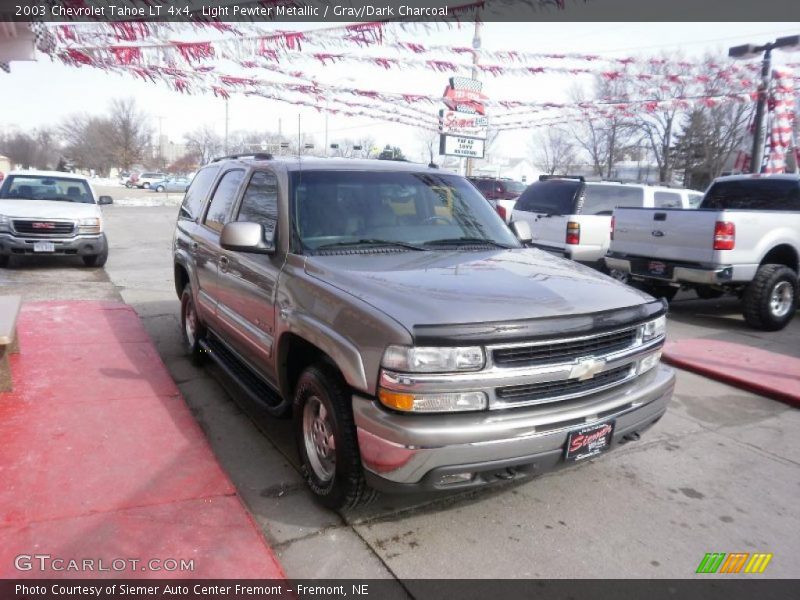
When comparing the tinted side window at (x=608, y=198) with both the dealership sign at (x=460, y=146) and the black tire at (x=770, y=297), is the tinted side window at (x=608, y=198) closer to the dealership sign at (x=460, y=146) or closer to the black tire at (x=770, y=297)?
the black tire at (x=770, y=297)

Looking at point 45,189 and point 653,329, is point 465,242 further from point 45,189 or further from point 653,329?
point 45,189

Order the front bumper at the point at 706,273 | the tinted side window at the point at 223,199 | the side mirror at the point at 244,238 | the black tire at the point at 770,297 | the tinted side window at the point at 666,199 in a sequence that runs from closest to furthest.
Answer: the side mirror at the point at 244,238, the tinted side window at the point at 223,199, the front bumper at the point at 706,273, the black tire at the point at 770,297, the tinted side window at the point at 666,199

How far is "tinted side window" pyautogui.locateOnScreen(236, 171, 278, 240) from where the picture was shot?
4.01m

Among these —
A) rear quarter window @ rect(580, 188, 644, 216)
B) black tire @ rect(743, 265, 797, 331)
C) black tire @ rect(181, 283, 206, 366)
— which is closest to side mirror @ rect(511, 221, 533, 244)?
black tire @ rect(181, 283, 206, 366)

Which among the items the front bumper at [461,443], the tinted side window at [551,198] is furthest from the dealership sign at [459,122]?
the front bumper at [461,443]

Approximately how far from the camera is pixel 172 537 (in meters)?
2.91

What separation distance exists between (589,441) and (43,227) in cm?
1019

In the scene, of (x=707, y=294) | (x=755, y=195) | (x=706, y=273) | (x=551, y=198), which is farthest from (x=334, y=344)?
(x=707, y=294)

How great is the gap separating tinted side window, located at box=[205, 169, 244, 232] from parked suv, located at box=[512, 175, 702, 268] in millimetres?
6274

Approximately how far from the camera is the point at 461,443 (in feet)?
8.62

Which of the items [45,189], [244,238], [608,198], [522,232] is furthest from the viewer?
[45,189]

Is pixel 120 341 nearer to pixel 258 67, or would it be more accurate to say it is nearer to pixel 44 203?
pixel 258 67

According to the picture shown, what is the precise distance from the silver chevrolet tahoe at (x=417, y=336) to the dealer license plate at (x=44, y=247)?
7362 millimetres

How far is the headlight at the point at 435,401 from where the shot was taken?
2.65 metres
